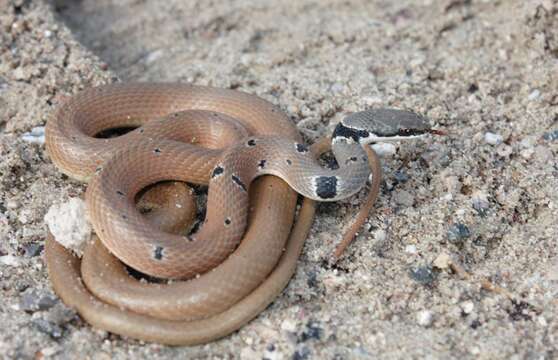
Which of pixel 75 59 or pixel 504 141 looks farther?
pixel 75 59

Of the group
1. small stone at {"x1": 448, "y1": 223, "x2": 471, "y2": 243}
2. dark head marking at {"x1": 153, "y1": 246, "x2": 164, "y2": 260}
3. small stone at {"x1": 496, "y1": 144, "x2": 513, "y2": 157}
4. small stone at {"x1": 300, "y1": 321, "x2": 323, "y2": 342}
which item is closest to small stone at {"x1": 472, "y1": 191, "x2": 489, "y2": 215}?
small stone at {"x1": 448, "y1": 223, "x2": 471, "y2": 243}

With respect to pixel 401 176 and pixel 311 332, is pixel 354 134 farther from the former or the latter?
pixel 311 332

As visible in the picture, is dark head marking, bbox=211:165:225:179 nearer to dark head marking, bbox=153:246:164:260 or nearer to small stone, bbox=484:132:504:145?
dark head marking, bbox=153:246:164:260

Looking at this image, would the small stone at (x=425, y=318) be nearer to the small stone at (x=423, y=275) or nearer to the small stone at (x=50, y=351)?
the small stone at (x=423, y=275)

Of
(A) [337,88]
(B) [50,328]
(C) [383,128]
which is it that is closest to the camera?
(B) [50,328]

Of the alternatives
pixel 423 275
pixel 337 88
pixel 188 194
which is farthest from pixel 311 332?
pixel 337 88

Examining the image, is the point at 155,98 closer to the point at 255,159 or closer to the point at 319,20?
the point at 255,159

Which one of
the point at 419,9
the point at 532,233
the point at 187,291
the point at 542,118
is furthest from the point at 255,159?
the point at 419,9
